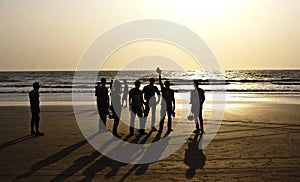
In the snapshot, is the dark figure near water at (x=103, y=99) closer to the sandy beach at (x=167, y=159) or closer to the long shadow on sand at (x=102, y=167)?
the sandy beach at (x=167, y=159)

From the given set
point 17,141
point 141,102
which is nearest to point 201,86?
point 141,102

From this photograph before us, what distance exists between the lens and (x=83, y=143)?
11609mm

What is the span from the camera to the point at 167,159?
9.48 metres

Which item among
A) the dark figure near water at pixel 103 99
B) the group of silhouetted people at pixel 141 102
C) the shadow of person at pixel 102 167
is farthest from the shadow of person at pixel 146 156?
the dark figure near water at pixel 103 99

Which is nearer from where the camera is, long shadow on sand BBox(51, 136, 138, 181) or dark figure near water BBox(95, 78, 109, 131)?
long shadow on sand BBox(51, 136, 138, 181)

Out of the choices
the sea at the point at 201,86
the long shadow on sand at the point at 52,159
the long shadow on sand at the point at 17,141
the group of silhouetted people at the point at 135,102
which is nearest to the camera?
the long shadow on sand at the point at 52,159

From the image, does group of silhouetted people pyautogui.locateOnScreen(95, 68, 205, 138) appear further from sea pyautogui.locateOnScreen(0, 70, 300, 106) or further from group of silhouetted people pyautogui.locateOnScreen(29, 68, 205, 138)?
sea pyautogui.locateOnScreen(0, 70, 300, 106)

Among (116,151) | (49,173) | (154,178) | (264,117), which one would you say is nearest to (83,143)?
(116,151)

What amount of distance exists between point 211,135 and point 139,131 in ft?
8.12

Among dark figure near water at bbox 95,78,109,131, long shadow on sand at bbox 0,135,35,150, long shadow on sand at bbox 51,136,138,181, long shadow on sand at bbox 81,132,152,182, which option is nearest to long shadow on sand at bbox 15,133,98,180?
long shadow on sand at bbox 51,136,138,181

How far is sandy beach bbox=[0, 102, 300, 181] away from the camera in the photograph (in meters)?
7.86

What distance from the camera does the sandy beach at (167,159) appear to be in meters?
7.86

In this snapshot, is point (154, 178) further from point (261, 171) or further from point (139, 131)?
point (139, 131)

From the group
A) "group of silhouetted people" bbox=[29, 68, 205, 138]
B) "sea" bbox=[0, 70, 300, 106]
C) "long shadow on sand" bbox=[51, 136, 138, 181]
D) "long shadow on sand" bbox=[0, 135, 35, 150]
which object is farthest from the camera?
"sea" bbox=[0, 70, 300, 106]
